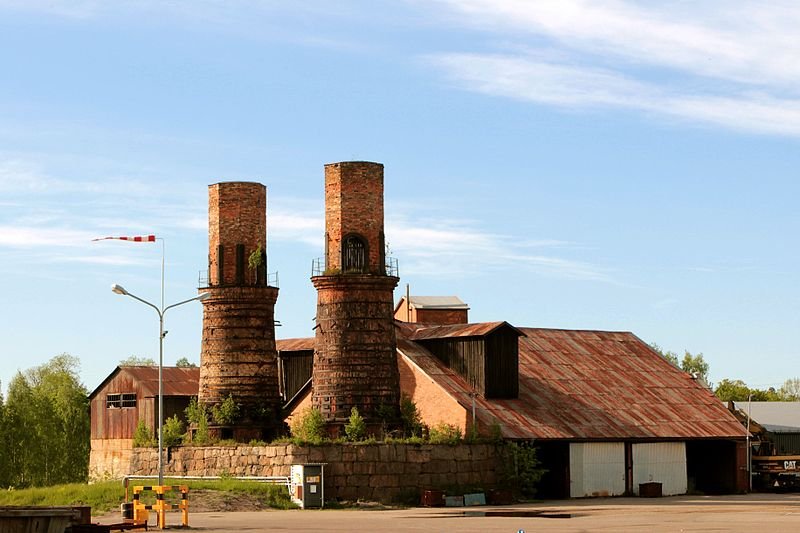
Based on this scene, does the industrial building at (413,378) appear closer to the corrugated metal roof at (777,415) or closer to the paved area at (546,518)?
the paved area at (546,518)

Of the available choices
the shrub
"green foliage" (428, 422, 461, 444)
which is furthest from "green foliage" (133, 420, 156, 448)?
"green foliage" (428, 422, 461, 444)

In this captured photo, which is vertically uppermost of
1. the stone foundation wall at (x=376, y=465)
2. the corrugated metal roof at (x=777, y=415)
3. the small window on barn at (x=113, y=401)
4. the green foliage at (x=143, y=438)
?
the small window on barn at (x=113, y=401)

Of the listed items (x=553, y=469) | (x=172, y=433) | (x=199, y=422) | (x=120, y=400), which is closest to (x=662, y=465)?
(x=553, y=469)

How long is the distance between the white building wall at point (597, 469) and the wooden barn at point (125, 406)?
21.5 metres

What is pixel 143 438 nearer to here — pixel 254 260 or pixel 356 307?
pixel 254 260

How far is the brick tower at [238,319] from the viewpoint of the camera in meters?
58.6

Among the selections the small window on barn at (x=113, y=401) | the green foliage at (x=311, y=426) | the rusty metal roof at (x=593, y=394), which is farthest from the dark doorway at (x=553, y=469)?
the small window on barn at (x=113, y=401)

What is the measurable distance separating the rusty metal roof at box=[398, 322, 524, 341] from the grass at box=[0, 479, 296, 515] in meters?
12.3

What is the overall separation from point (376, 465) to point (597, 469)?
1032 centimetres

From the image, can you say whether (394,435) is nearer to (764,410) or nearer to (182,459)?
(182,459)

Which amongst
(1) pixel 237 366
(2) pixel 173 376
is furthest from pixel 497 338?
(2) pixel 173 376

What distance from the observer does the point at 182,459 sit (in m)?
57.6

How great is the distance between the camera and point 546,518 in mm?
40438

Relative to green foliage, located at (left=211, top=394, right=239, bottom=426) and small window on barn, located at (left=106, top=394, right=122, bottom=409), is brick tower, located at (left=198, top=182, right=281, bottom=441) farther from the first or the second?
small window on barn, located at (left=106, top=394, right=122, bottom=409)
